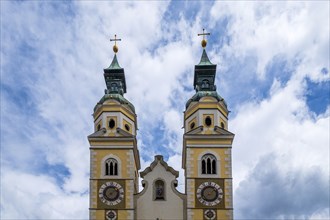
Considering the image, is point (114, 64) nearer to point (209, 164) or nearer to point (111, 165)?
point (111, 165)

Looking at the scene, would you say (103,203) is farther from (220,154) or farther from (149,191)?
(220,154)

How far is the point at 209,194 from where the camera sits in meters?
43.2

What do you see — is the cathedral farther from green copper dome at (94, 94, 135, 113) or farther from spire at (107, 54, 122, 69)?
spire at (107, 54, 122, 69)

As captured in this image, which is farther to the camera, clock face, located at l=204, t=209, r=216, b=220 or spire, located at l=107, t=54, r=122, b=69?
spire, located at l=107, t=54, r=122, b=69

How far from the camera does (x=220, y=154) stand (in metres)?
44.1

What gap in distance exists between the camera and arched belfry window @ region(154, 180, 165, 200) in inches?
1719

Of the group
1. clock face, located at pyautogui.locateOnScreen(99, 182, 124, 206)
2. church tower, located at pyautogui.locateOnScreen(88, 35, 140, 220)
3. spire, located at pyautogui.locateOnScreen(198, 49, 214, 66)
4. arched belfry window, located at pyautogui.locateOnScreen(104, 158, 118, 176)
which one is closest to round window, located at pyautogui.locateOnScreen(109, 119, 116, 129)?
church tower, located at pyautogui.locateOnScreen(88, 35, 140, 220)

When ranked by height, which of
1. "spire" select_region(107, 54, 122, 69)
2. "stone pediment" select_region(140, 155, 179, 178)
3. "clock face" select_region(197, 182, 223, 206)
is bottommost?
"clock face" select_region(197, 182, 223, 206)

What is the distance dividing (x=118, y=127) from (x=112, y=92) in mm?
2964

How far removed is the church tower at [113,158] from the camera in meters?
43.0

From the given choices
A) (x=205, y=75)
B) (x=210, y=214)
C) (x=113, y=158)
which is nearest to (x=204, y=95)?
(x=205, y=75)

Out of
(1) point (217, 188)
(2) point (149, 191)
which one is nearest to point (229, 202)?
(1) point (217, 188)

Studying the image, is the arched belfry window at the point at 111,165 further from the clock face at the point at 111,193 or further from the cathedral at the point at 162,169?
the clock face at the point at 111,193

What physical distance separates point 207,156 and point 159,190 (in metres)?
3.61
